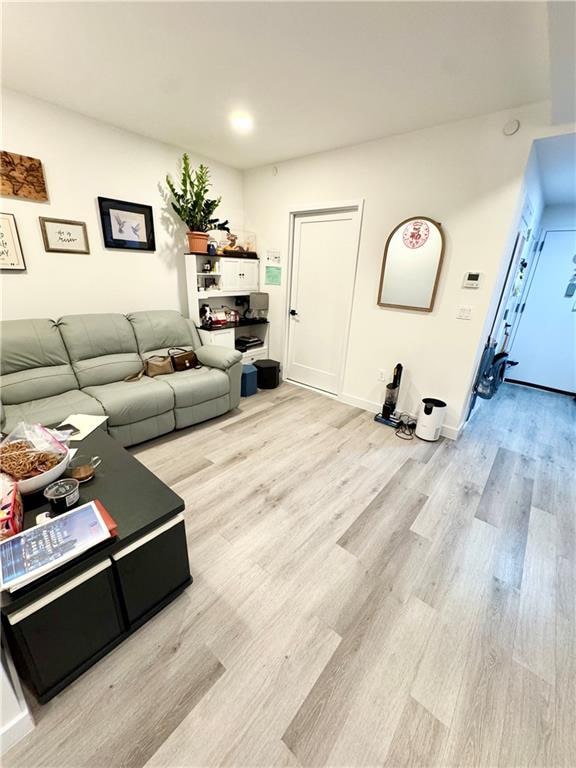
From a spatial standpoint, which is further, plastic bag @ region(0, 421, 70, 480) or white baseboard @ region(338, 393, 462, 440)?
white baseboard @ region(338, 393, 462, 440)

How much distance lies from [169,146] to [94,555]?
3631mm

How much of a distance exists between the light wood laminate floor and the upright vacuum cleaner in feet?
2.31

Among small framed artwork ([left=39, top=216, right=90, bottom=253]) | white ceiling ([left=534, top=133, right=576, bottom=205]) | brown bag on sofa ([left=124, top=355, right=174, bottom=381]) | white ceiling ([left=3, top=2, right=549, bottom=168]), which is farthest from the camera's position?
brown bag on sofa ([left=124, top=355, right=174, bottom=381])

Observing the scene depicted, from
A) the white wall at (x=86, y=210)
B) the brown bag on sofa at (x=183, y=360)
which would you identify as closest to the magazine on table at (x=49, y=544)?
the brown bag on sofa at (x=183, y=360)

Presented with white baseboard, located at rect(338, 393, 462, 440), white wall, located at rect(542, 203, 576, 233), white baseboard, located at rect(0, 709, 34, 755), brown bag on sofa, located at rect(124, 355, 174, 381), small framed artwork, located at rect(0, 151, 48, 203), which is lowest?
white baseboard, located at rect(0, 709, 34, 755)

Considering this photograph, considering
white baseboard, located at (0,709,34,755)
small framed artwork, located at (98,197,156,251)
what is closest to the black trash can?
small framed artwork, located at (98,197,156,251)

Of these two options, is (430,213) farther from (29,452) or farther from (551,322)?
(29,452)

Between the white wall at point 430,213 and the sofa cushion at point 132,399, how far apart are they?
1.98 m

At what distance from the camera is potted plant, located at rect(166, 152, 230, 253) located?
119 inches

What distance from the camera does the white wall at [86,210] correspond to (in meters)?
2.35

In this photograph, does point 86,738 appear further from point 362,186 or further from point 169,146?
point 169,146

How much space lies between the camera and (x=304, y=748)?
953mm

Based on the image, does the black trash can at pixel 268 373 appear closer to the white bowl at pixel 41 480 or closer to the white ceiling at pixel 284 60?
the white ceiling at pixel 284 60

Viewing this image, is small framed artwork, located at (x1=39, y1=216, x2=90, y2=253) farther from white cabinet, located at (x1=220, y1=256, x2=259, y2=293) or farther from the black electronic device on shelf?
the black electronic device on shelf
